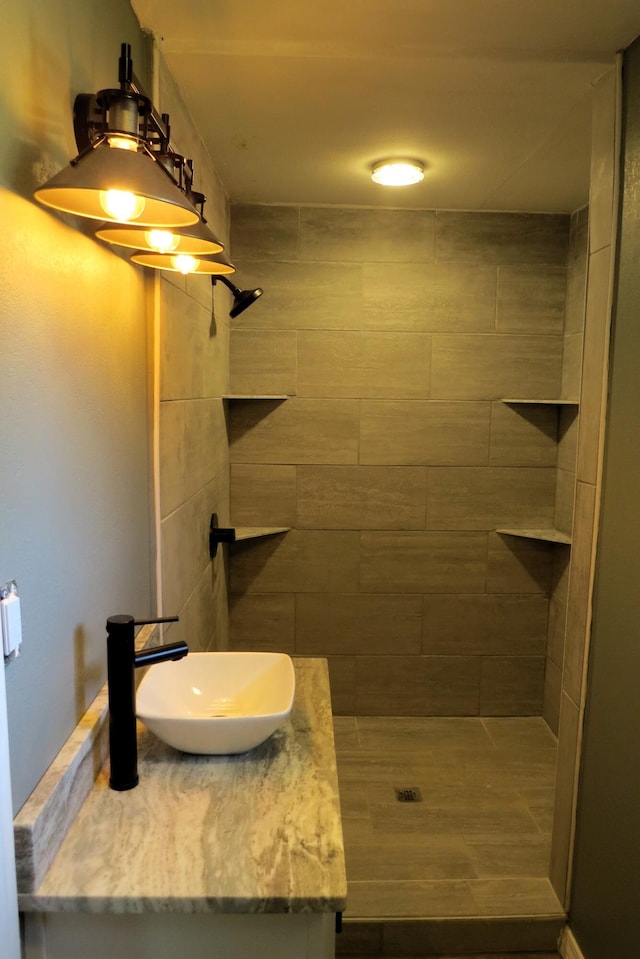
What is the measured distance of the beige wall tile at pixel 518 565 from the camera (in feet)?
10.4

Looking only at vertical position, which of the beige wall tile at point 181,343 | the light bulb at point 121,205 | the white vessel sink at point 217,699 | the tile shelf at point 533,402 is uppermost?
the light bulb at point 121,205

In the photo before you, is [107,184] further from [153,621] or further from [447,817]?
[447,817]

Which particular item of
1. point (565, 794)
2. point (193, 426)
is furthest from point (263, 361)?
point (565, 794)

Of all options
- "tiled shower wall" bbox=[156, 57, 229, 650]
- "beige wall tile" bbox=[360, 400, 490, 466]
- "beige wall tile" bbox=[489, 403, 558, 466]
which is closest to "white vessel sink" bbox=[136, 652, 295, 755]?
"tiled shower wall" bbox=[156, 57, 229, 650]

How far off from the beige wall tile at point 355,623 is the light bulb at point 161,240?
86.9 inches

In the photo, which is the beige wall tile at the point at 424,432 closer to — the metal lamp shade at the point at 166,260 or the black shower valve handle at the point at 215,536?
the black shower valve handle at the point at 215,536

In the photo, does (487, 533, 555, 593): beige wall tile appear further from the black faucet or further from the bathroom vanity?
the black faucet

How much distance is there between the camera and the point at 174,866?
1054mm

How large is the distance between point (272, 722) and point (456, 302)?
2.29 m

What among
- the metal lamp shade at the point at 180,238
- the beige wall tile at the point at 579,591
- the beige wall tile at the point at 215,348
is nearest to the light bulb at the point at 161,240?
the metal lamp shade at the point at 180,238

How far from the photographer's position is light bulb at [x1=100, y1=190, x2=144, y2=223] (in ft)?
3.13

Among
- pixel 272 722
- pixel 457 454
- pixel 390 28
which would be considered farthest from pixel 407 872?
pixel 390 28

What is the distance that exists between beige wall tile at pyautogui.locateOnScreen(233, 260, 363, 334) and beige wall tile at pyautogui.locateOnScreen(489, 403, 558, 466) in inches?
31.7

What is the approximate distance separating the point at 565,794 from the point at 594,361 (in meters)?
1.24
